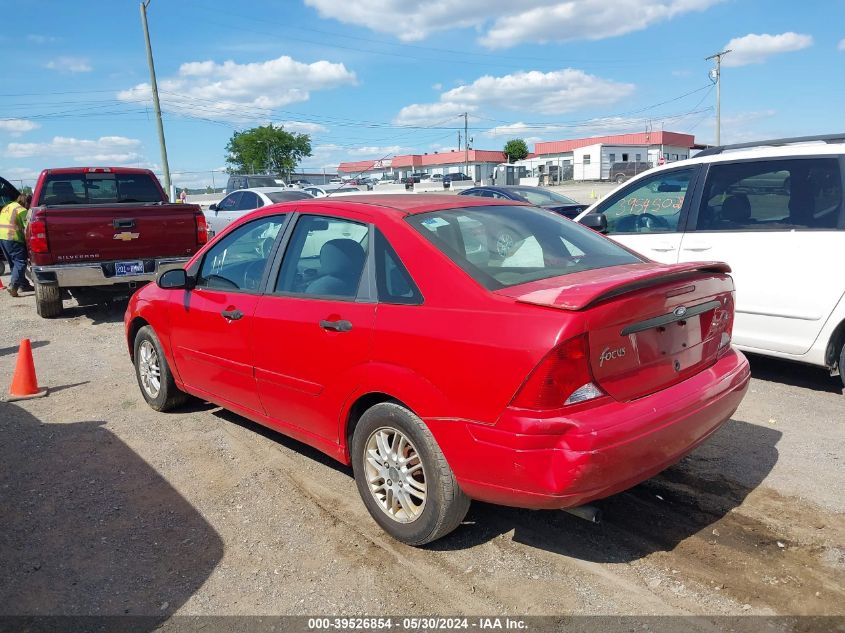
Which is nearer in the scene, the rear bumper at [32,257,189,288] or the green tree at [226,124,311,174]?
the rear bumper at [32,257,189,288]

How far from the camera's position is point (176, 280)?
4766 millimetres

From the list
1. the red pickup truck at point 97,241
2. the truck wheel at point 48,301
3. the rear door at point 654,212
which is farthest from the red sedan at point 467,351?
the truck wheel at point 48,301

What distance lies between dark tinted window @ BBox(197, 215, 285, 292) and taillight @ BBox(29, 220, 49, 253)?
494 cm

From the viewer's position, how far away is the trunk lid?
277 centimetres

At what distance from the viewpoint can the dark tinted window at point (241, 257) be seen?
426 cm

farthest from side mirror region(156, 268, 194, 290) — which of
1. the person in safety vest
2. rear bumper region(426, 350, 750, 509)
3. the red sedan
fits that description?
the person in safety vest

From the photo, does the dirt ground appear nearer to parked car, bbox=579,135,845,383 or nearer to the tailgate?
parked car, bbox=579,135,845,383

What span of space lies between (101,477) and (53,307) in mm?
6387

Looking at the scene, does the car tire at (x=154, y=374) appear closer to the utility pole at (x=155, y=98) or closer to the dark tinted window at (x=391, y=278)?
the dark tinted window at (x=391, y=278)

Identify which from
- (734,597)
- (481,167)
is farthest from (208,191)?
(734,597)

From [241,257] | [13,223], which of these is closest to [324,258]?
[241,257]

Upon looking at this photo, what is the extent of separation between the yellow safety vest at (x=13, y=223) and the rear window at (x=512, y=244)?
1071 centimetres

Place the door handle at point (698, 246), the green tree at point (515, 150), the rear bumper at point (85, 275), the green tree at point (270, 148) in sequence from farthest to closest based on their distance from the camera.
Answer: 1. the green tree at point (515, 150)
2. the green tree at point (270, 148)
3. the rear bumper at point (85, 275)
4. the door handle at point (698, 246)

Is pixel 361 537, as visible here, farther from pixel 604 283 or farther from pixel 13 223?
pixel 13 223
